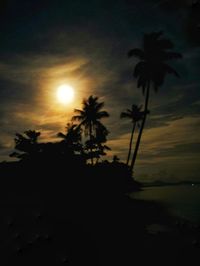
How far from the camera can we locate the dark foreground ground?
9.70m

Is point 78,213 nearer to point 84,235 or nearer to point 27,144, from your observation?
point 84,235

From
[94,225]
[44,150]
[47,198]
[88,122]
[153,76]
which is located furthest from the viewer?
[88,122]

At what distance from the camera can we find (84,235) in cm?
1255

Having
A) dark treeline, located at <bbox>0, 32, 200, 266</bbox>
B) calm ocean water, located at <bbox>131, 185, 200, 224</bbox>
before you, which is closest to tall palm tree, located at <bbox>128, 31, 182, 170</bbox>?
dark treeline, located at <bbox>0, 32, 200, 266</bbox>

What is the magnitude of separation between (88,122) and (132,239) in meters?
30.2

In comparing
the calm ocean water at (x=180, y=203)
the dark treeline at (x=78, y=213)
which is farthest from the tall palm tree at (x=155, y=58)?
the calm ocean water at (x=180, y=203)

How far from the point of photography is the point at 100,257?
9.75 metres

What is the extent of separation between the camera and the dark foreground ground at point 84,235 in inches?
382

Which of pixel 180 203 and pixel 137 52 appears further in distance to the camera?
pixel 180 203

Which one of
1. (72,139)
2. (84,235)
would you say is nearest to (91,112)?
(72,139)

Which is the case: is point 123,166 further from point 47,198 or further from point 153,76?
point 47,198

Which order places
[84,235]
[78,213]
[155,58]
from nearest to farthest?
[84,235] → [78,213] → [155,58]

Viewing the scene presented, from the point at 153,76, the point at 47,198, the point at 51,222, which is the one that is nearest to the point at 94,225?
the point at 51,222

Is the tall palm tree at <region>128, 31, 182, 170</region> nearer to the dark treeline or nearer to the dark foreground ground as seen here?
the dark treeline
